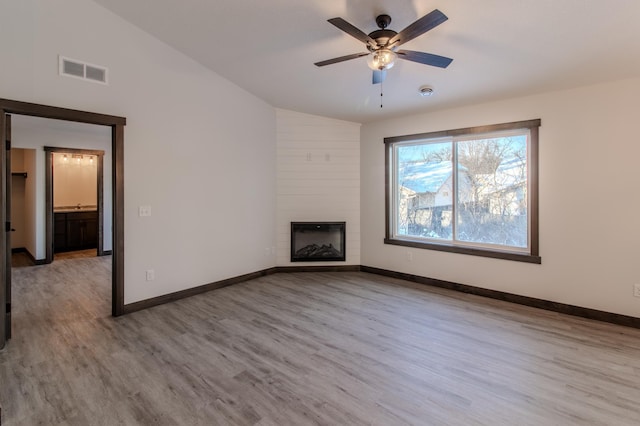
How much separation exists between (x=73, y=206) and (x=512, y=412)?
9.41 metres

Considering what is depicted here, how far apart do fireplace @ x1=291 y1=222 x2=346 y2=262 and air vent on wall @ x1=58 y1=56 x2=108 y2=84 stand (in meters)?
3.34

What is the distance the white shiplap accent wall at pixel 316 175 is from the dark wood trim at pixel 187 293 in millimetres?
622

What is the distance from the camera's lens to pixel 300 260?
18.5ft

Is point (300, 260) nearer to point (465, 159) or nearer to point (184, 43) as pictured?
point (465, 159)

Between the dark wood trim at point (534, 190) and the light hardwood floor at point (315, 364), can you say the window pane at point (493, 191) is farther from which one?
the light hardwood floor at point (315, 364)

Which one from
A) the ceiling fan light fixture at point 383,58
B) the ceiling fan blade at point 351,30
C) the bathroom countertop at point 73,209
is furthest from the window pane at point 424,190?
the bathroom countertop at point 73,209

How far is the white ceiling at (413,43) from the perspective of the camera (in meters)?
2.54

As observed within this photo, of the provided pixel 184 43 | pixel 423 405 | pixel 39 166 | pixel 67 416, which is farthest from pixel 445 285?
pixel 39 166

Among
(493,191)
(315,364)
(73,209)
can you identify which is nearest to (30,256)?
(73,209)

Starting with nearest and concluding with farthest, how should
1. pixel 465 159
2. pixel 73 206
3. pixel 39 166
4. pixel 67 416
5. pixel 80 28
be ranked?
pixel 67 416 → pixel 80 28 → pixel 465 159 → pixel 39 166 → pixel 73 206

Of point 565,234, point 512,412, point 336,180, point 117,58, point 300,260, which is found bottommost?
point 512,412

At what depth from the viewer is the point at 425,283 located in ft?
16.1

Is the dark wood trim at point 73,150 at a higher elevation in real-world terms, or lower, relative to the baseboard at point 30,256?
higher

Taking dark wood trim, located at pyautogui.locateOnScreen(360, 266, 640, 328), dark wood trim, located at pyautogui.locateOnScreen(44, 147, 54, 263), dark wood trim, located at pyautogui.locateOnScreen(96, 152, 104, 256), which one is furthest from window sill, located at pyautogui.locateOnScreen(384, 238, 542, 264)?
dark wood trim, located at pyautogui.locateOnScreen(44, 147, 54, 263)
